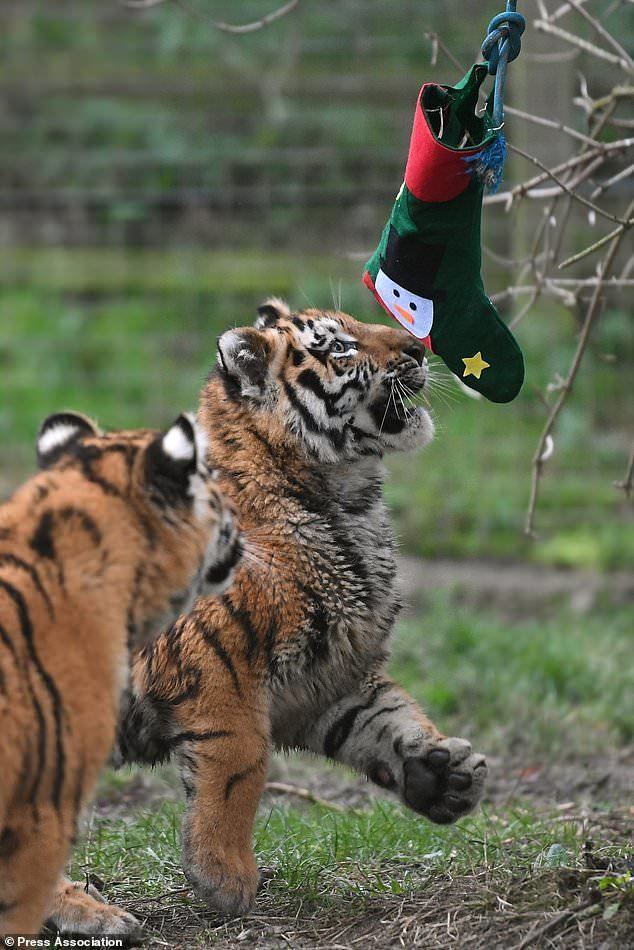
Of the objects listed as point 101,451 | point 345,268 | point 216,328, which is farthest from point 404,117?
point 101,451

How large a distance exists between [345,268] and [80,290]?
5.97 feet

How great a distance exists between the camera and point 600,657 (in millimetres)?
6266

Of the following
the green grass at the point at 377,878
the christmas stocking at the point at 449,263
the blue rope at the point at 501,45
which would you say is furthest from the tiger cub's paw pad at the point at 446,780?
the blue rope at the point at 501,45

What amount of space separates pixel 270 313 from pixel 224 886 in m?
1.74

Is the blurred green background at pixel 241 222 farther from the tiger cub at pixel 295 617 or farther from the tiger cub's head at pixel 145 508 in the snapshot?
the tiger cub's head at pixel 145 508

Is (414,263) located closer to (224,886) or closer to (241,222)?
(224,886)

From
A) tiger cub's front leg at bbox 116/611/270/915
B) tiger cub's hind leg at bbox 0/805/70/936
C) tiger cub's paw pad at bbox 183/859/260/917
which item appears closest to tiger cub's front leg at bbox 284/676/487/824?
tiger cub's front leg at bbox 116/611/270/915

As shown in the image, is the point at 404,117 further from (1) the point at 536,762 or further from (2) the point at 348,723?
(2) the point at 348,723

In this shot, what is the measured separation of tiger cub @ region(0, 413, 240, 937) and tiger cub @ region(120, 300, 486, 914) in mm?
518

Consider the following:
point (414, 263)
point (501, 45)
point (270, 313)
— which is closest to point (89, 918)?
point (414, 263)

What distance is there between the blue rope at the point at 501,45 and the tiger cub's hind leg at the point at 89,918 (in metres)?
2.05

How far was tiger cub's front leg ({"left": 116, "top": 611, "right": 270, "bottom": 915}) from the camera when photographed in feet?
11.2

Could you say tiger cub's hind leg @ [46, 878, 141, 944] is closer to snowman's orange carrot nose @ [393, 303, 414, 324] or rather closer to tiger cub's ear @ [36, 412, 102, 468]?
tiger cub's ear @ [36, 412, 102, 468]

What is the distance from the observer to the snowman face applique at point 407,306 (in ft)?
12.0
